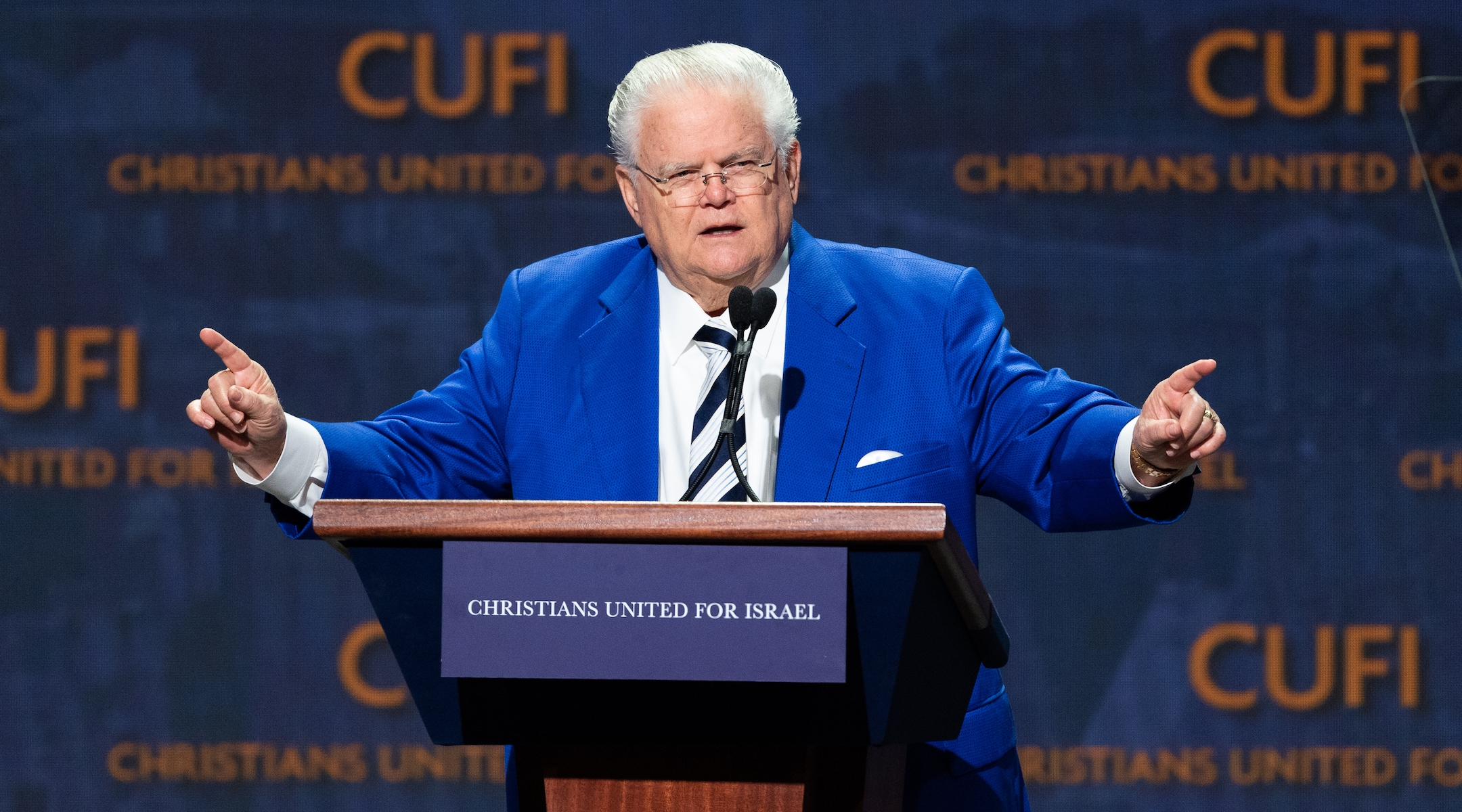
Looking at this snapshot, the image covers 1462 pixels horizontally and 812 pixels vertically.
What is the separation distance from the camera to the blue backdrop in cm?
332

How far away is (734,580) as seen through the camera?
4.03 feet

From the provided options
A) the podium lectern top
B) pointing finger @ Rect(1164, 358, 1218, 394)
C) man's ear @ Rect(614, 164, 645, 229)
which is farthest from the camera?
man's ear @ Rect(614, 164, 645, 229)

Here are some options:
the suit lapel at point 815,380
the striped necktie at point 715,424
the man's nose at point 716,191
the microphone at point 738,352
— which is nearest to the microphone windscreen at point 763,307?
the microphone at point 738,352

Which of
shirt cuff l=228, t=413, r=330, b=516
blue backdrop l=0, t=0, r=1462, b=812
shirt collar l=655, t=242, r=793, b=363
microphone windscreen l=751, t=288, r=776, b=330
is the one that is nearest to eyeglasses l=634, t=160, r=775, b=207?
shirt collar l=655, t=242, r=793, b=363

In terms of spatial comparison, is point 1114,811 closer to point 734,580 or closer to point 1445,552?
point 1445,552

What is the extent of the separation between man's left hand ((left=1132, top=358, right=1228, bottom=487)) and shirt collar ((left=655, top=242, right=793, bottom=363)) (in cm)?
53

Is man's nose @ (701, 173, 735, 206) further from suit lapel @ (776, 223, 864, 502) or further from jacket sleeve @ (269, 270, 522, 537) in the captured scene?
jacket sleeve @ (269, 270, 522, 537)

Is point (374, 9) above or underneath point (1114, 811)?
above

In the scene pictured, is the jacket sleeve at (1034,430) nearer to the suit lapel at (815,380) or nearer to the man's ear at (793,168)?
the suit lapel at (815,380)

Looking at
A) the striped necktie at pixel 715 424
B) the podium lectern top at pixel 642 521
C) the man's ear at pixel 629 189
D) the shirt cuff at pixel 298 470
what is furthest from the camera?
the man's ear at pixel 629 189

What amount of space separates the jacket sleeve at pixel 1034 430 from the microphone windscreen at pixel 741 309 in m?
0.42

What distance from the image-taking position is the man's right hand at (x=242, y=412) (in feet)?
5.22

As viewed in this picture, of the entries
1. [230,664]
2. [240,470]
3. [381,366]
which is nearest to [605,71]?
[381,366]

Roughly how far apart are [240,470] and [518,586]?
58 centimetres
